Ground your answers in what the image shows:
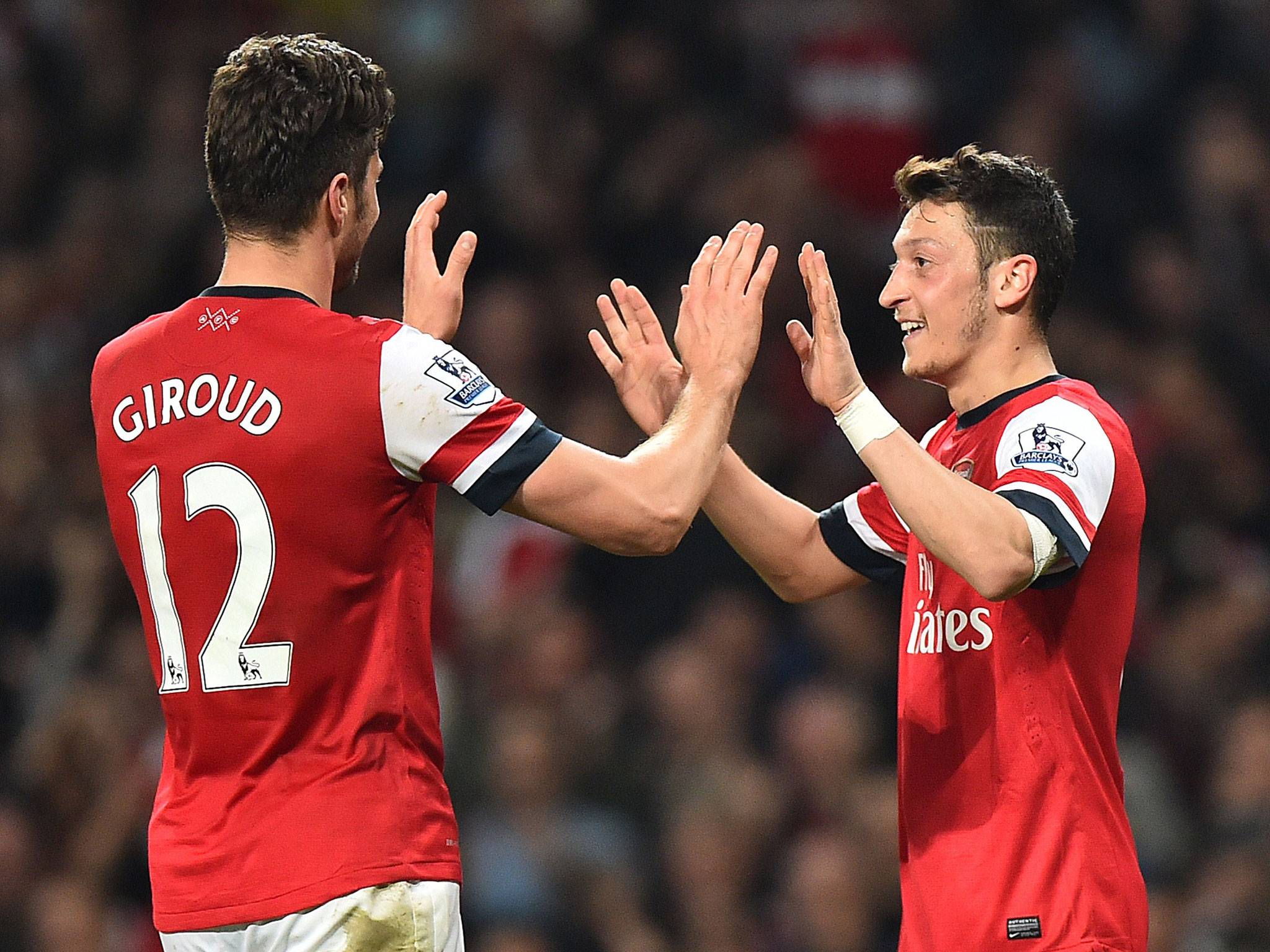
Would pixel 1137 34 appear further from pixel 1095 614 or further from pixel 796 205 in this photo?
pixel 1095 614

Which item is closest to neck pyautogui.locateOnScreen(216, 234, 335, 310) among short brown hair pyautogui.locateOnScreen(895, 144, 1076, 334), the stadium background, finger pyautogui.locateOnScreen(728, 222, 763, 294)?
finger pyautogui.locateOnScreen(728, 222, 763, 294)

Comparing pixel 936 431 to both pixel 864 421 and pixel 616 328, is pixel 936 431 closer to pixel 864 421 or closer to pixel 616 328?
pixel 864 421

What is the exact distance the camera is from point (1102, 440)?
3.50 metres

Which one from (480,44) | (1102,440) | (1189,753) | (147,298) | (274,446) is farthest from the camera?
(480,44)

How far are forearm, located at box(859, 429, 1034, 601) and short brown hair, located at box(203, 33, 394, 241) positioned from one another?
112 centimetres

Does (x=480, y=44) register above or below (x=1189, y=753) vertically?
above

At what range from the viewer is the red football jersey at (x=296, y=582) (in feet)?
10.1

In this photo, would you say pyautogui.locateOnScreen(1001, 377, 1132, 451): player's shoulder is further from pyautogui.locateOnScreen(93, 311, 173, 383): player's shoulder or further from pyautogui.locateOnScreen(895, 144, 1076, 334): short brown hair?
pyautogui.locateOnScreen(93, 311, 173, 383): player's shoulder

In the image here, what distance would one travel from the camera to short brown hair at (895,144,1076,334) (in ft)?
12.2

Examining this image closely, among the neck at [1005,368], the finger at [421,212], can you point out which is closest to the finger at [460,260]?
the finger at [421,212]

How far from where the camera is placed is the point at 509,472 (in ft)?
10.3

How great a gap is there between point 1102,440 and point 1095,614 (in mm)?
335

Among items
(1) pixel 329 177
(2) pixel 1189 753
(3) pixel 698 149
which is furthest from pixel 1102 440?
(3) pixel 698 149

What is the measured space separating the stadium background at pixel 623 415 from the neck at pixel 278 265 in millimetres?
A: 3517
